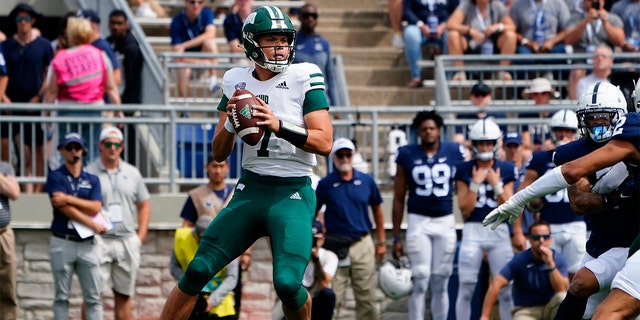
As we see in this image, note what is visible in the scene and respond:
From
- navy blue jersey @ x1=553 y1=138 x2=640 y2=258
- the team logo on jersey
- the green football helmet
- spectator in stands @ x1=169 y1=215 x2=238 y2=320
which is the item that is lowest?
spectator in stands @ x1=169 y1=215 x2=238 y2=320

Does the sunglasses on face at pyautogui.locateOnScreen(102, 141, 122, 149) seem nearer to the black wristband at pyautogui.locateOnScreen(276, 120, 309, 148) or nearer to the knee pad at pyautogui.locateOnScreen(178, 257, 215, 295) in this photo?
the knee pad at pyautogui.locateOnScreen(178, 257, 215, 295)

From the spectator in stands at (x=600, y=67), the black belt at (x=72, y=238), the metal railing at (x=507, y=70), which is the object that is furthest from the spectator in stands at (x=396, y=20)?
the black belt at (x=72, y=238)

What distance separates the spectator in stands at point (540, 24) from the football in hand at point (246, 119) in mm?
8302

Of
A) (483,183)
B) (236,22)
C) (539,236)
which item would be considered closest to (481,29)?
(236,22)

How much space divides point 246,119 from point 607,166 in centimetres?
226

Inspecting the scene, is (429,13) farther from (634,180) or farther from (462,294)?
(634,180)

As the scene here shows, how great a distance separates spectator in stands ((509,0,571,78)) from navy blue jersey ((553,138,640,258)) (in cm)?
699

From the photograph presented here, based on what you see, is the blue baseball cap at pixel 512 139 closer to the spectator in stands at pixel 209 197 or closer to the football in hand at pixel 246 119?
the spectator in stands at pixel 209 197

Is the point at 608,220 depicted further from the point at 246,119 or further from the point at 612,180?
the point at 246,119

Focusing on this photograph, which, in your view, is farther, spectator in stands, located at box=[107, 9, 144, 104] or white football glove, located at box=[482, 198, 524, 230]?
spectator in stands, located at box=[107, 9, 144, 104]

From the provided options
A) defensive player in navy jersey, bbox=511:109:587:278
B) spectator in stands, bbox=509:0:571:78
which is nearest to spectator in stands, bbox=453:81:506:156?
defensive player in navy jersey, bbox=511:109:587:278

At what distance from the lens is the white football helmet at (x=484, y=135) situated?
1363 cm

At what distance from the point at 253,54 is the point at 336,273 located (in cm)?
487

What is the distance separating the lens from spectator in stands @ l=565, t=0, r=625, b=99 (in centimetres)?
1667
